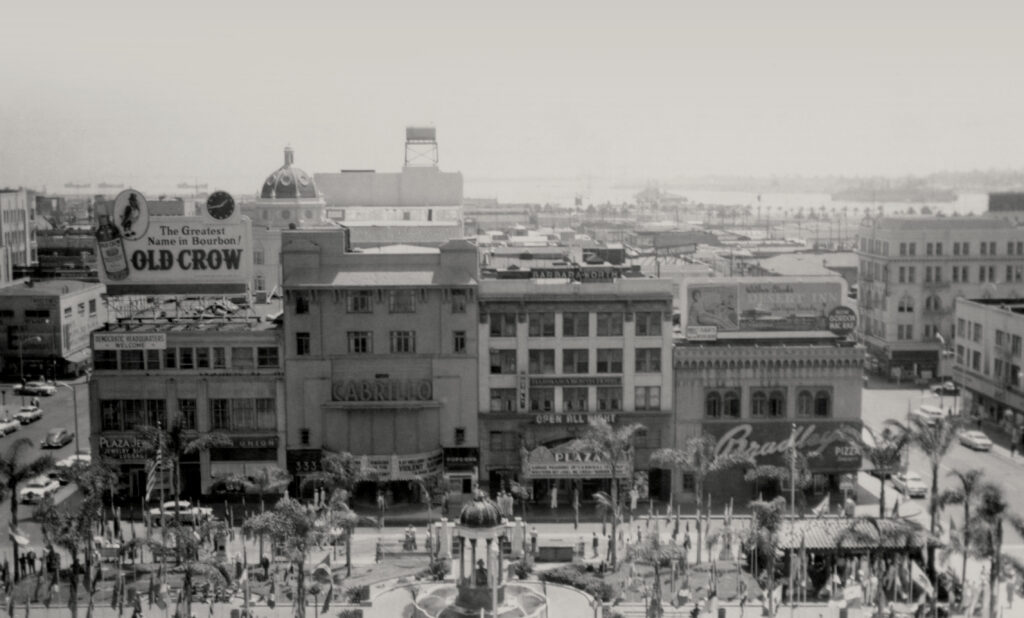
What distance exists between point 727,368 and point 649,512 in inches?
526

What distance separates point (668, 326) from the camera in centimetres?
9662

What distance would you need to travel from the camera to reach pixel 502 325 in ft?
317

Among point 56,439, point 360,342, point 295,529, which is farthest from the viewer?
point 56,439

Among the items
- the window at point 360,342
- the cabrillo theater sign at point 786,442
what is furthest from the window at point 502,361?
the cabrillo theater sign at point 786,442

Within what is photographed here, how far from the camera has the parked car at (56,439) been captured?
112700 mm

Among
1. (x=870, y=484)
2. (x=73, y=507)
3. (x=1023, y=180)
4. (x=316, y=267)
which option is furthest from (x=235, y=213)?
(x=1023, y=180)

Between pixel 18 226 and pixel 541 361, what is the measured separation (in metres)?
118

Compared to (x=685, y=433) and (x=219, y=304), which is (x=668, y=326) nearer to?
(x=685, y=433)

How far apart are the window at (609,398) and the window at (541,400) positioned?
3572 mm

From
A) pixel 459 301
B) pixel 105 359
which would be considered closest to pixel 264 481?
pixel 105 359

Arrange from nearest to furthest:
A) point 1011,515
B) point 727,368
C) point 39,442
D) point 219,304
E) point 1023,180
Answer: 1. point 1011,515
2. point 727,368
3. point 219,304
4. point 39,442
5. point 1023,180

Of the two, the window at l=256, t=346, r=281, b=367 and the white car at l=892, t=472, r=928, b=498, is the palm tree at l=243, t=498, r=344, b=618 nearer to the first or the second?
the window at l=256, t=346, r=281, b=367


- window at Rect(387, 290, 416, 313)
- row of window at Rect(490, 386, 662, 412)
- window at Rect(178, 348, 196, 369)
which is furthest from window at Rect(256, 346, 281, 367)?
row of window at Rect(490, 386, 662, 412)

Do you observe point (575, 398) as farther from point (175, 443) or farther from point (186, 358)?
point (175, 443)
